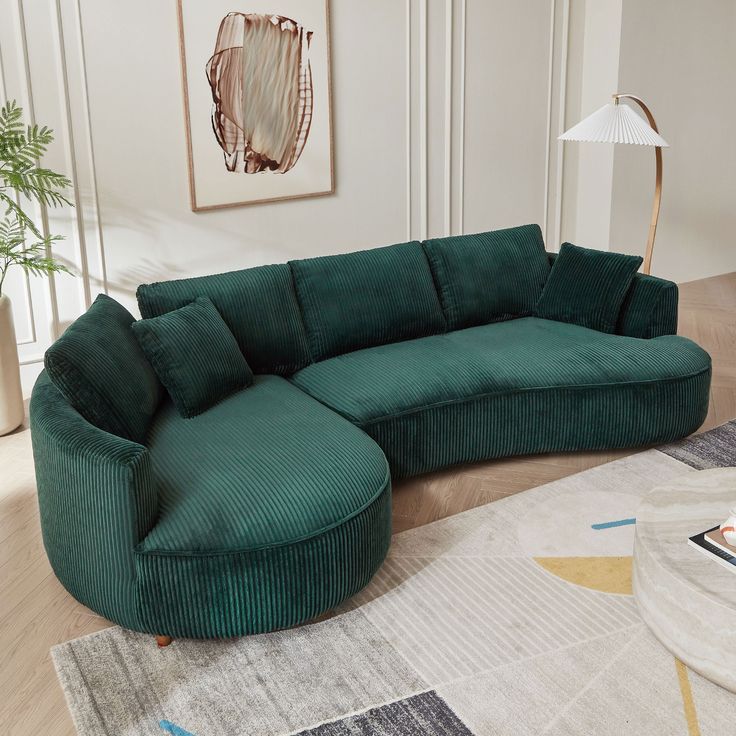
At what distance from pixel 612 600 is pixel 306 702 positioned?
3.31ft

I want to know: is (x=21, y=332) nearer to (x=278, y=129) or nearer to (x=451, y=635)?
(x=278, y=129)

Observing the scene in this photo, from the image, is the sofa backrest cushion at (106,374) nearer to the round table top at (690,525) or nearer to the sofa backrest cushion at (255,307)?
the sofa backrest cushion at (255,307)

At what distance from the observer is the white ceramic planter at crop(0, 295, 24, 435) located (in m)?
4.10

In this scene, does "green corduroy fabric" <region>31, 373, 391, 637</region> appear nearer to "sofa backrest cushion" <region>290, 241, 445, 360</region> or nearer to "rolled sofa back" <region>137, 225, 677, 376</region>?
"rolled sofa back" <region>137, 225, 677, 376</region>

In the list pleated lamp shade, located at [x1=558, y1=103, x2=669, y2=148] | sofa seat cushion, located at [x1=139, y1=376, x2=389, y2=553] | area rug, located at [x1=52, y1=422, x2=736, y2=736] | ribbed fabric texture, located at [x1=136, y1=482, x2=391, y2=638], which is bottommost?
area rug, located at [x1=52, y1=422, x2=736, y2=736]

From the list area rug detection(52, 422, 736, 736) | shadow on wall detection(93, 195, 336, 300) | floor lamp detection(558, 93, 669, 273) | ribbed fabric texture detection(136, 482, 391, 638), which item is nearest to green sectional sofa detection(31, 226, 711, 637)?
ribbed fabric texture detection(136, 482, 391, 638)

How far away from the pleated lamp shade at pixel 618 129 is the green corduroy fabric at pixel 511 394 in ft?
3.07

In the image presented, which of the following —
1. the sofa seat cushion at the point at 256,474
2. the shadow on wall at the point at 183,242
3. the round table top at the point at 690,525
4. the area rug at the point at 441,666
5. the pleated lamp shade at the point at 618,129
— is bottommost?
the area rug at the point at 441,666

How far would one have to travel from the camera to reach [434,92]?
18.2 feet

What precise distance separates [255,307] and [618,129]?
6.12 feet

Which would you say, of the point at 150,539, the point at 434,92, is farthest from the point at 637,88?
the point at 150,539

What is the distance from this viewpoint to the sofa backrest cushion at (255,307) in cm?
365

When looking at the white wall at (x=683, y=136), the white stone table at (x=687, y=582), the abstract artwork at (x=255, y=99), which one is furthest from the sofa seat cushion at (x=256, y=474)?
the white wall at (x=683, y=136)

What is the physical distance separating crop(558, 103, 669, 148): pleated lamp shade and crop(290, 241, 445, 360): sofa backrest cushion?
3.15 feet
